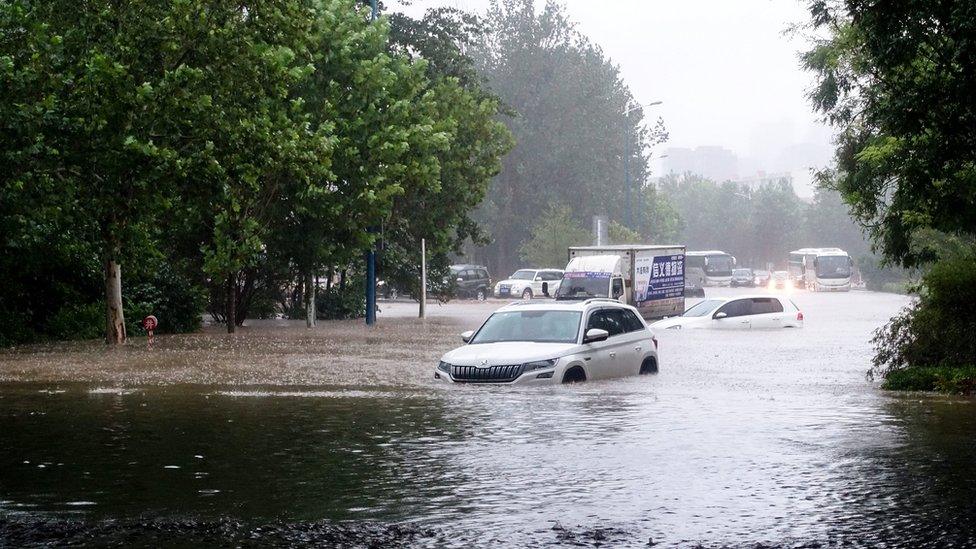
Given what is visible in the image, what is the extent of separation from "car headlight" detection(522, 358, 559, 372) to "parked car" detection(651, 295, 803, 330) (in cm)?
1688

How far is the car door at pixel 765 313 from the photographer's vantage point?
34688 mm

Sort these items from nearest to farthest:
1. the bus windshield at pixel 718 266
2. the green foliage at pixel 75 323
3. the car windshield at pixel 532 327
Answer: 1. the car windshield at pixel 532 327
2. the green foliage at pixel 75 323
3. the bus windshield at pixel 718 266

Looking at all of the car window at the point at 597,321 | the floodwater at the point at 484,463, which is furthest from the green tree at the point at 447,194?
the floodwater at the point at 484,463

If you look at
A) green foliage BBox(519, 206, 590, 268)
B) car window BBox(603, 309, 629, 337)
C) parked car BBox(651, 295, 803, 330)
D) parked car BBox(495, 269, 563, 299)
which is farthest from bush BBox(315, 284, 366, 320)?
green foliage BBox(519, 206, 590, 268)

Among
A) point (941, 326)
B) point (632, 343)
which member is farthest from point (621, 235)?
point (632, 343)

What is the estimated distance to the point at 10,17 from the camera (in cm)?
2425

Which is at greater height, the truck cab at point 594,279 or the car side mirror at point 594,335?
the truck cab at point 594,279

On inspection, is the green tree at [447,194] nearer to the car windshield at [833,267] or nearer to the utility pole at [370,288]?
the utility pole at [370,288]

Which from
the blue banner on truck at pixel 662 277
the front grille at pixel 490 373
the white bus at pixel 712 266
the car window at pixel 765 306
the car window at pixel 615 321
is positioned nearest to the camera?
the front grille at pixel 490 373

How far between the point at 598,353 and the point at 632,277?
2868 centimetres

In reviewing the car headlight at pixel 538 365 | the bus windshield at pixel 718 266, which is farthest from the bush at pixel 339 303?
the bus windshield at pixel 718 266

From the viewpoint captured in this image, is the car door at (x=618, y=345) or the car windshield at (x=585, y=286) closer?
the car door at (x=618, y=345)

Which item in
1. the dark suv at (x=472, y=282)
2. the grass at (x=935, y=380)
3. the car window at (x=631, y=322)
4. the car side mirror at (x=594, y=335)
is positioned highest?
the dark suv at (x=472, y=282)

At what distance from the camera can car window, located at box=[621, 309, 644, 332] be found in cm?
2022
